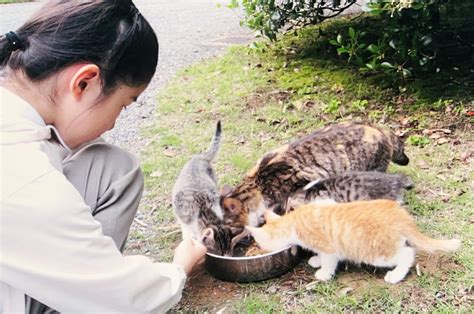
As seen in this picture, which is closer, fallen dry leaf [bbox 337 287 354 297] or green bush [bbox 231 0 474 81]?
fallen dry leaf [bbox 337 287 354 297]

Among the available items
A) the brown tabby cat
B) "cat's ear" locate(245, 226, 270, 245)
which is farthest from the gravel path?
"cat's ear" locate(245, 226, 270, 245)

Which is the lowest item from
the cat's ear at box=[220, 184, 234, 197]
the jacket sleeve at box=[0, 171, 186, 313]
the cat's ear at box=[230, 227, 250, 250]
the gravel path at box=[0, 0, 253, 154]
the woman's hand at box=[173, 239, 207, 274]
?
the gravel path at box=[0, 0, 253, 154]

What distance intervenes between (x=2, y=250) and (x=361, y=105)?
315 cm

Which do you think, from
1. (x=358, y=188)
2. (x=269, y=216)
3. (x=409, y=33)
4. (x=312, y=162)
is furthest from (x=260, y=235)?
(x=409, y=33)

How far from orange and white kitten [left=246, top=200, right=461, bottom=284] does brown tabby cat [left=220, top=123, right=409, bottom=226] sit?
391 mm

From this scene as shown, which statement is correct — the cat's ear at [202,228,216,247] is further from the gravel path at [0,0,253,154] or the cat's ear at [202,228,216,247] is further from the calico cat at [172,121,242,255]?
the gravel path at [0,0,253,154]

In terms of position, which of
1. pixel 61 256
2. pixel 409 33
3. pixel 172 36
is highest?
pixel 61 256

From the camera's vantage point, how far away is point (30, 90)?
1.46 metres

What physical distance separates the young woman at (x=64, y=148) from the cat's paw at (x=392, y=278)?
98 centimetres

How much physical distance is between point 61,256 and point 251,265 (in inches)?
43.5

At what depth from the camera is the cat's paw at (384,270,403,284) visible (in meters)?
2.20

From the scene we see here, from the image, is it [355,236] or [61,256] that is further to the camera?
[355,236]

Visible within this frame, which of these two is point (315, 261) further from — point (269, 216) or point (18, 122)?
point (18, 122)

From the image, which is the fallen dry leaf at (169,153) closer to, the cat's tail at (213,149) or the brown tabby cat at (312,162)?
the cat's tail at (213,149)
